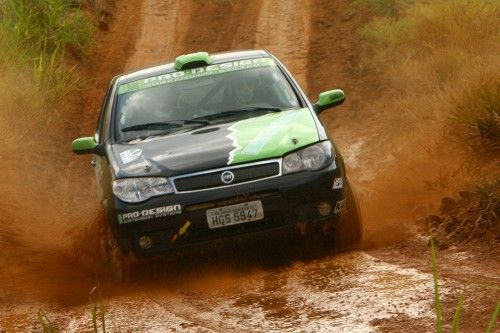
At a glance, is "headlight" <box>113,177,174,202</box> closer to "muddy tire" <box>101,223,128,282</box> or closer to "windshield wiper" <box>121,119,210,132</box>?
"muddy tire" <box>101,223,128,282</box>

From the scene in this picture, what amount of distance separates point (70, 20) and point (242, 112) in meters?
10.1

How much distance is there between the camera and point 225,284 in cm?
676

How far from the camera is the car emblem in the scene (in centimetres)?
677

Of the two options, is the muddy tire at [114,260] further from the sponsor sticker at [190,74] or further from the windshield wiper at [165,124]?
the sponsor sticker at [190,74]

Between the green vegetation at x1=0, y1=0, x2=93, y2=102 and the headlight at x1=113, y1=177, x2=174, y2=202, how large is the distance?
686 cm

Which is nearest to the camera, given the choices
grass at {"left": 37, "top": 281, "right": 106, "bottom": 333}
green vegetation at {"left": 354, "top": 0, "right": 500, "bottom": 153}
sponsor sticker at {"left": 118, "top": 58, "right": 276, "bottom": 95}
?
grass at {"left": 37, "top": 281, "right": 106, "bottom": 333}

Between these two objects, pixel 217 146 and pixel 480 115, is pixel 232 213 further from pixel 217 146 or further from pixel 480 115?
pixel 480 115

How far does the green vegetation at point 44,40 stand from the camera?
13.9 metres

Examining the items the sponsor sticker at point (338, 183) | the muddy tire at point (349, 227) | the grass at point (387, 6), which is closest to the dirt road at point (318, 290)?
the muddy tire at point (349, 227)

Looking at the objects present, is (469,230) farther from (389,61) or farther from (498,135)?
(389,61)

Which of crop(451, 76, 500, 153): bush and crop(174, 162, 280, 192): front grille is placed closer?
crop(174, 162, 280, 192): front grille

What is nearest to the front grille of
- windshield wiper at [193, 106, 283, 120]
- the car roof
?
windshield wiper at [193, 106, 283, 120]

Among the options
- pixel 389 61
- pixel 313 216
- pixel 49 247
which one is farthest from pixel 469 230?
pixel 389 61

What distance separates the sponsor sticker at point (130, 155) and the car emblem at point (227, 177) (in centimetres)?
69
